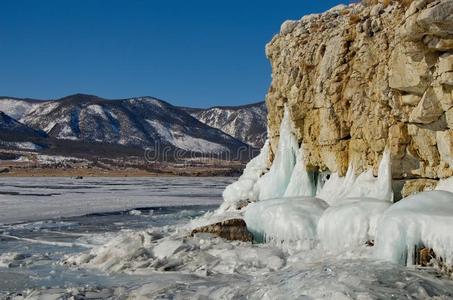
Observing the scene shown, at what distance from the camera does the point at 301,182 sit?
2286 cm

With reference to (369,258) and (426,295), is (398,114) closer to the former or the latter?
(369,258)

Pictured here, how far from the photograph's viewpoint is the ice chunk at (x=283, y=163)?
79.4 feet

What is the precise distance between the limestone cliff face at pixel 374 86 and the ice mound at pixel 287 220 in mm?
2636

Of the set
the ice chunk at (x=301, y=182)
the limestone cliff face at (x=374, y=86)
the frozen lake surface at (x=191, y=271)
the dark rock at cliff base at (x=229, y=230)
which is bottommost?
the frozen lake surface at (x=191, y=271)

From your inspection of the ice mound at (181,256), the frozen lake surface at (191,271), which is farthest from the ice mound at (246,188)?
the ice mound at (181,256)

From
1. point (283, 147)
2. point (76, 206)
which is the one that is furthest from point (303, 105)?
point (76, 206)

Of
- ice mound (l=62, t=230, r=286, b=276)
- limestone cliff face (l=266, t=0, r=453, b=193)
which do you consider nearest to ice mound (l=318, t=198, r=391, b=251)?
ice mound (l=62, t=230, r=286, b=276)

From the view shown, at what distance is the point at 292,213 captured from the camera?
1683 cm

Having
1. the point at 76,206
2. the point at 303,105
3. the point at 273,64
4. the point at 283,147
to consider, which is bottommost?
the point at 76,206

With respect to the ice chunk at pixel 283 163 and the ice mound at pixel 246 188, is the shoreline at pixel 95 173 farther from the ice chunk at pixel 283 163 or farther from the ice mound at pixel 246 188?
the ice chunk at pixel 283 163

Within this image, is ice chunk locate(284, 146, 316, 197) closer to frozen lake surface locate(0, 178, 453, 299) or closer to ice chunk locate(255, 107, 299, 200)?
ice chunk locate(255, 107, 299, 200)

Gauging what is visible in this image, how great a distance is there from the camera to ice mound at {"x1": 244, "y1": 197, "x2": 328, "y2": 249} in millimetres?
16234

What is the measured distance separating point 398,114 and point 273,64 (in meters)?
11.1

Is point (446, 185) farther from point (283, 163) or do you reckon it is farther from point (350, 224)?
point (283, 163)
